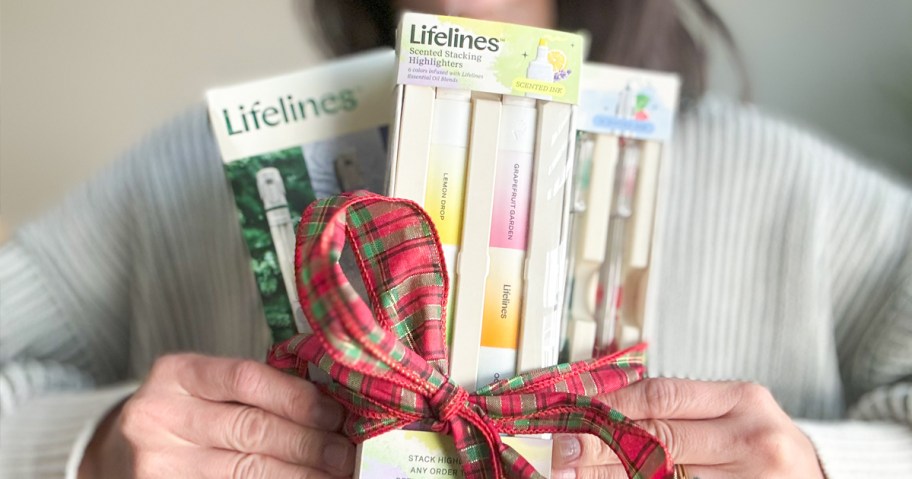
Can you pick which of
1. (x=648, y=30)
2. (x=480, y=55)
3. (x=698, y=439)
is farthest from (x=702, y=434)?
(x=648, y=30)

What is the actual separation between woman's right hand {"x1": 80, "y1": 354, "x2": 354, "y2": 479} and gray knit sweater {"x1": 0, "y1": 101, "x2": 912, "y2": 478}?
0.58 ft

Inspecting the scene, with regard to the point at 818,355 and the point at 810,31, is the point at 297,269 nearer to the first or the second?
the point at 818,355

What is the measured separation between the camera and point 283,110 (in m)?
0.40

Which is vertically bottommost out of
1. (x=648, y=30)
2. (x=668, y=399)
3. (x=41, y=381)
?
(x=41, y=381)

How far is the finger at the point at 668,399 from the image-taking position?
346 mm

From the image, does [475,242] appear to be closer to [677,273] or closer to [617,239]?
[617,239]

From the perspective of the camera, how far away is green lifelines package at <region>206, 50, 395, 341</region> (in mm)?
398

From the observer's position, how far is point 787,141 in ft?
1.89

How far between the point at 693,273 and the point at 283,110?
1.23ft

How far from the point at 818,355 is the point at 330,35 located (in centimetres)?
58

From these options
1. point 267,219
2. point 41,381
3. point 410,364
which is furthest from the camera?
point 41,381

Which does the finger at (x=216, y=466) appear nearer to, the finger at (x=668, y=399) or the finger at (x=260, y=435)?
the finger at (x=260, y=435)

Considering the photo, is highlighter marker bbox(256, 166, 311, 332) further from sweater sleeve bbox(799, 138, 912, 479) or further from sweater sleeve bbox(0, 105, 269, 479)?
sweater sleeve bbox(799, 138, 912, 479)

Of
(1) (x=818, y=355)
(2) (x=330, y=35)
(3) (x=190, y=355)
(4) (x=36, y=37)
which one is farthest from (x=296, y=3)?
(1) (x=818, y=355)
